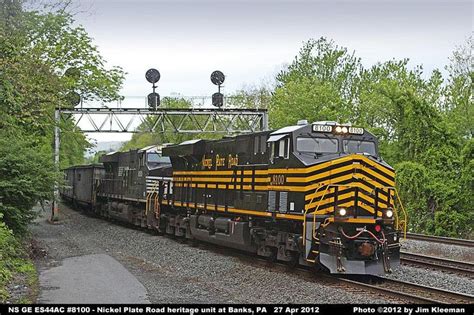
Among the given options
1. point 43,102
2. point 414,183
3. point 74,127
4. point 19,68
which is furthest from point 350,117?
point 19,68

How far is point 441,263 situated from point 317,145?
5386mm

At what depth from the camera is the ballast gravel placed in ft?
37.0

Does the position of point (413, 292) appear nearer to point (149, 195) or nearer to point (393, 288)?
point (393, 288)

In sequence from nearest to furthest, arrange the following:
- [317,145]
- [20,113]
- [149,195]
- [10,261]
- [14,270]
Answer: [14,270], [10,261], [317,145], [20,113], [149,195]

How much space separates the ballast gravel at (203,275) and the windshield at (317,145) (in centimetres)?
290

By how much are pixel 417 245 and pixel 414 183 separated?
30.2 feet

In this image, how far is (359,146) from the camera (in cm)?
1456

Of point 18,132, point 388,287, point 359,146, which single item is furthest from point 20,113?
point 388,287

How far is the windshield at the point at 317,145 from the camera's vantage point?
14.1 metres

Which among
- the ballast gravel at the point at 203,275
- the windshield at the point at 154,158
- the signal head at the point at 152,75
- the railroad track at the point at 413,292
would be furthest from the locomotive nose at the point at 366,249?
the signal head at the point at 152,75

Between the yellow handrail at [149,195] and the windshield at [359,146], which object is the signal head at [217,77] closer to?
the yellow handrail at [149,195]

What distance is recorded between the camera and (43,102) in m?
21.4

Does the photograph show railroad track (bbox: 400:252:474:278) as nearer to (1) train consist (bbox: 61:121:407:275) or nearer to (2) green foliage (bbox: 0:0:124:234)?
(1) train consist (bbox: 61:121:407:275)

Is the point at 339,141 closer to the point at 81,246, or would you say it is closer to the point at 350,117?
the point at 81,246
